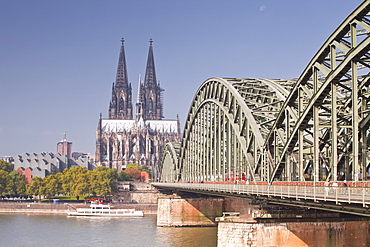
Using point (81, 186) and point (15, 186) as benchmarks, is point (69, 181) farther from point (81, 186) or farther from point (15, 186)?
point (15, 186)

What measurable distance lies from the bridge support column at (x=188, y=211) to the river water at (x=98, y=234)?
2.20m

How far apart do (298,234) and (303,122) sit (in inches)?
296

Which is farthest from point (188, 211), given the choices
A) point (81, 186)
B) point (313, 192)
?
point (81, 186)

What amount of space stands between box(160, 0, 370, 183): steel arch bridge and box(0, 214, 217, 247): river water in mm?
7408

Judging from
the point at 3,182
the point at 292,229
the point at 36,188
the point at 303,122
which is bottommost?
the point at 292,229

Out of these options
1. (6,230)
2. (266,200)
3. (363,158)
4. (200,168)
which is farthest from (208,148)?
(363,158)

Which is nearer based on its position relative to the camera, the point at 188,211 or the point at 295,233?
the point at 295,233

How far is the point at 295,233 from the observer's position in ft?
129

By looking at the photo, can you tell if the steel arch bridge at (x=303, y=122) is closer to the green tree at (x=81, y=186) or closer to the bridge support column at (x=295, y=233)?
the bridge support column at (x=295, y=233)

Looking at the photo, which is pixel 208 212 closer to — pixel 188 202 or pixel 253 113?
pixel 188 202

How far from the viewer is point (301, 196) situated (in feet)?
108

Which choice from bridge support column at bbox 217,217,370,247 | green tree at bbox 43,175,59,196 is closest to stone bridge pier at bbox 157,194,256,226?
bridge support column at bbox 217,217,370,247

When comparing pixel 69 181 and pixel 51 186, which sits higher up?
pixel 69 181

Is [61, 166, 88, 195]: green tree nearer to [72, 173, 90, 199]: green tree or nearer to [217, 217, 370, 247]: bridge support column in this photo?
[72, 173, 90, 199]: green tree
